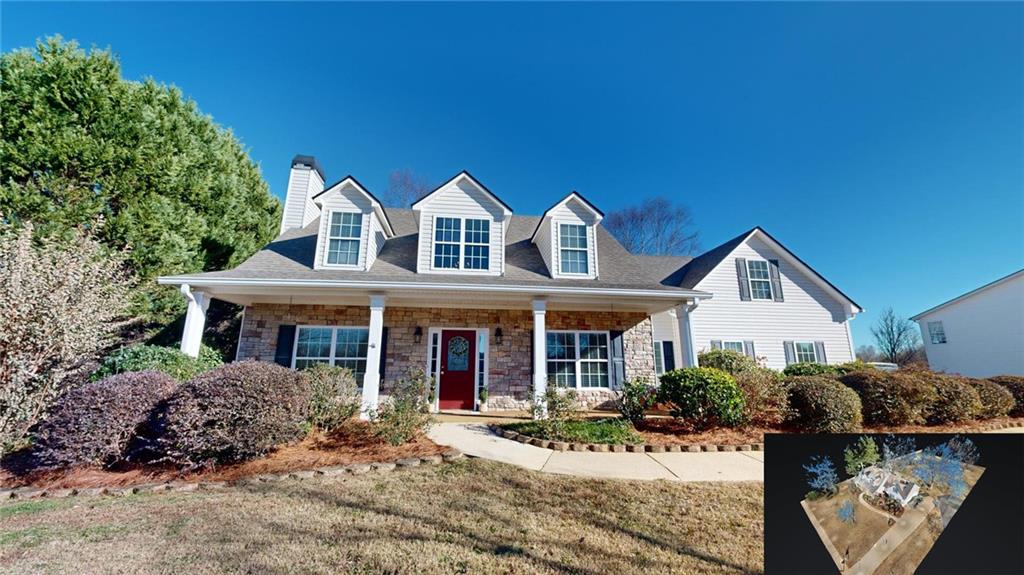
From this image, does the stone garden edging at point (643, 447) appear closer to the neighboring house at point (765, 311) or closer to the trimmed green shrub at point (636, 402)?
the trimmed green shrub at point (636, 402)

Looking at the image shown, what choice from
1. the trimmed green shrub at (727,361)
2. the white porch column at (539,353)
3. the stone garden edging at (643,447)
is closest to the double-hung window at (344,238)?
the white porch column at (539,353)

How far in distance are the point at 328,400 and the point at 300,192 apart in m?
7.93

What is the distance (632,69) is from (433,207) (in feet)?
24.7

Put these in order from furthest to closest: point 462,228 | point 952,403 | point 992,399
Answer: point 462,228 → point 992,399 → point 952,403

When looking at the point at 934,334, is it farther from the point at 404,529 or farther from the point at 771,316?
the point at 404,529

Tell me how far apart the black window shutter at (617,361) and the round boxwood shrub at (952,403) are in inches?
244

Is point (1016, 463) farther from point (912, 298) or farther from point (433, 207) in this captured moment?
point (912, 298)

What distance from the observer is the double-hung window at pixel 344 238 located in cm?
894

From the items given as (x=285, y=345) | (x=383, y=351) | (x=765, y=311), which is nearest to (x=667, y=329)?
(x=765, y=311)

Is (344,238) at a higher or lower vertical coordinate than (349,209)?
lower

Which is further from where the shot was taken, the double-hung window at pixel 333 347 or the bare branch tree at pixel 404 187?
the bare branch tree at pixel 404 187

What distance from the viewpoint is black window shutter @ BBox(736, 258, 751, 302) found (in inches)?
522

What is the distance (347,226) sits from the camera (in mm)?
9109

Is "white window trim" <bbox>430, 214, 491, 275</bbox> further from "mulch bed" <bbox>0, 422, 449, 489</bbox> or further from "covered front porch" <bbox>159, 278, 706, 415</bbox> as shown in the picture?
"mulch bed" <bbox>0, 422, 449, 489</bbox>
